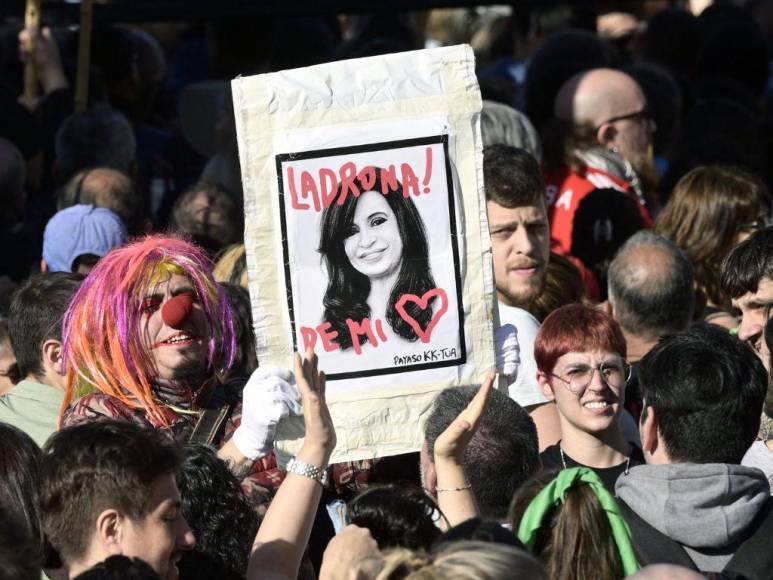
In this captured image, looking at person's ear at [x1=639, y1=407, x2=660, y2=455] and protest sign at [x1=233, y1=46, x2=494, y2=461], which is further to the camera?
protest sign at [x1=233, y1=46, x2=494, y2=461]

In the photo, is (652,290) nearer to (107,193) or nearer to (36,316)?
(36,316)

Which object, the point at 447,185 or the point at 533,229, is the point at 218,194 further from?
the point at 447,185

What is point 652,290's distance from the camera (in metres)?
5.30

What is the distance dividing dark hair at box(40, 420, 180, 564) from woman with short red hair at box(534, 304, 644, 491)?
5.36 feet

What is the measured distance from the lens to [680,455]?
3.73 m

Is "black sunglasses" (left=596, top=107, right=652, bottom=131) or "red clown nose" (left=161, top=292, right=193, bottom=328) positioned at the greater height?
"black sunglasses" (left=596, top=107, right=652, bottom=131)

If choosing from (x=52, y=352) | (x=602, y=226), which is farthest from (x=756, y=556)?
(x=602, y=226)

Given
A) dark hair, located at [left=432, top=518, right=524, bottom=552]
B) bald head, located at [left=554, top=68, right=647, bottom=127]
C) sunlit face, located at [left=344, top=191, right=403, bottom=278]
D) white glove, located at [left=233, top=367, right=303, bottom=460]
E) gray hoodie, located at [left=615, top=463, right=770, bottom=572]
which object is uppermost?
bald head, located at [left=554, top=68, right=647, bottom=127]

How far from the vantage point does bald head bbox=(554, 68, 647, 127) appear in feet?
22.3

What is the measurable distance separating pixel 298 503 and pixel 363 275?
837mm

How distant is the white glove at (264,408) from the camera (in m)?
3.86

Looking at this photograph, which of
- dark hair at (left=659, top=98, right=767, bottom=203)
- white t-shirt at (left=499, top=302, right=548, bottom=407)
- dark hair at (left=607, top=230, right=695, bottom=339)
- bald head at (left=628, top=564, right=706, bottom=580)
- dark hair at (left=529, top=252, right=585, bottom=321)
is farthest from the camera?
dark hair at (left=659, top=98, right=767, bottom=203)

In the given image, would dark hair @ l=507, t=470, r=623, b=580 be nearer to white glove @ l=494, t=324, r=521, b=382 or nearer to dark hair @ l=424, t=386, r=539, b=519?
dark hair @ l=424, t=386, r=539, b=519

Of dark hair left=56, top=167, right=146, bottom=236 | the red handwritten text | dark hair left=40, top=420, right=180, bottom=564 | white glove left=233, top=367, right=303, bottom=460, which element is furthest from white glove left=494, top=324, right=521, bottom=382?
dark hair left=56, top=167, right=146, bottom=236
